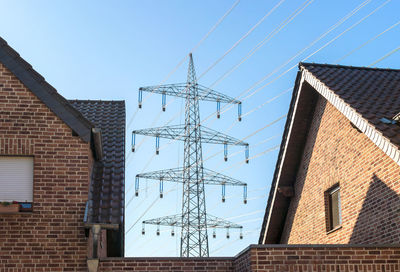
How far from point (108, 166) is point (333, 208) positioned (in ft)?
17.0

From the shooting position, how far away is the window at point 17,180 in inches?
519

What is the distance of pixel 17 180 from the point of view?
13.3 m

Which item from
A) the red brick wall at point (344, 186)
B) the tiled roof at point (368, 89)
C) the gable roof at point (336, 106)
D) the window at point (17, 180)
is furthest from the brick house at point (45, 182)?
the tiled roof at point (368, 89)

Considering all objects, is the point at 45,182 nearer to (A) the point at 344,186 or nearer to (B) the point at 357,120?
(B) the point at 357,120

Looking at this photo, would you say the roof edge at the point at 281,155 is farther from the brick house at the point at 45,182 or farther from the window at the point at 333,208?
the brick house at the point at 45,182

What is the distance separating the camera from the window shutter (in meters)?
13.2

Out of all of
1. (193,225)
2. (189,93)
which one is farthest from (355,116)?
(189,93)

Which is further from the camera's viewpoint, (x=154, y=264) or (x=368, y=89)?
(x=368, y=89)

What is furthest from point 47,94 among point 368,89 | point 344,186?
point 368,89

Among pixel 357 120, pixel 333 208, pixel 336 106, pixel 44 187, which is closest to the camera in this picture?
pixel 357 120

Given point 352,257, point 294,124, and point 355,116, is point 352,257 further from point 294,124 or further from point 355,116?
point 294,124

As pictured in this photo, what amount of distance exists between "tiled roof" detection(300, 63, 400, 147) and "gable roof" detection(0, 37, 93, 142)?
5235 mm

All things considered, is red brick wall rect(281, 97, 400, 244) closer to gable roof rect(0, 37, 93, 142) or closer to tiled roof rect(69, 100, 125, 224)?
tiled roof rect(69, 100, 125, 224)

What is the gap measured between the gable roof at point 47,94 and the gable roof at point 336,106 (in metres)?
5.14
